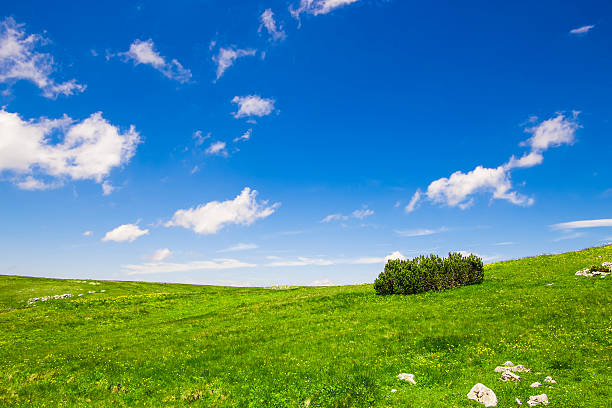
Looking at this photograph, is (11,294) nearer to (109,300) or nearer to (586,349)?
(109,300)

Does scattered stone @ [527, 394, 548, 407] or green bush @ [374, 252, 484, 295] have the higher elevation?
green bush @ [374, 252, 484, 295]

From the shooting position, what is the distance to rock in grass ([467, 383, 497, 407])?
1318cm

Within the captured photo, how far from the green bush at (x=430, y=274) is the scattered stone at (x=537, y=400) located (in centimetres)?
2607

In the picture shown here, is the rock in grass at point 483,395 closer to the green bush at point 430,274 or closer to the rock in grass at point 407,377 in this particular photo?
the rock in grass at point 407,377

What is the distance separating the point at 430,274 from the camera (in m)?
39.3

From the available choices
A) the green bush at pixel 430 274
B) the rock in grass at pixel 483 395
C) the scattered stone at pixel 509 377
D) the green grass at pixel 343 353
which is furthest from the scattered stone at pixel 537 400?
the green bush at pixel 430 274

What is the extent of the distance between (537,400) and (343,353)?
33.9ft

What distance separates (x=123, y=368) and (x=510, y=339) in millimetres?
24051

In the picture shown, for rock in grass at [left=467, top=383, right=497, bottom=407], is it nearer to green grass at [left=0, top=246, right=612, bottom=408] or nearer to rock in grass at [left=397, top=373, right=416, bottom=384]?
green grass at [left=0, top=246, right=612, bottom=408]

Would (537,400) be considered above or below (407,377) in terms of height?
above

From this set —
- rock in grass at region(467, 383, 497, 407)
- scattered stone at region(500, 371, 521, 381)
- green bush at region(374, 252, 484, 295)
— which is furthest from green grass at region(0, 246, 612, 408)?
green bush at region(374, 252, 484, 295)

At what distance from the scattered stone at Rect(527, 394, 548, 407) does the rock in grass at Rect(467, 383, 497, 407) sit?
1.21m

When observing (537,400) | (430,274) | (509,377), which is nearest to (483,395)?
(537,400)

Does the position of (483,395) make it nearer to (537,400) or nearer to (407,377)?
(537,400)
